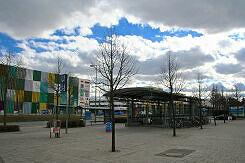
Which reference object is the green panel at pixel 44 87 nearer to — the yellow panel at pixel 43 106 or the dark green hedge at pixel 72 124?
the yellow panel at pixel 43 106

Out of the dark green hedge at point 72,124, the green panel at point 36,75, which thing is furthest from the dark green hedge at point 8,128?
the green panel at point 36,75

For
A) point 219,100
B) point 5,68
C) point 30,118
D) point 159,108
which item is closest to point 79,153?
point 5,68

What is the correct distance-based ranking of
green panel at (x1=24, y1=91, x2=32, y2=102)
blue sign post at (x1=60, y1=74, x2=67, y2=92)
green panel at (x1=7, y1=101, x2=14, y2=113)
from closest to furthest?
1. blue sign post at (x1=60, y1=74, x2=67, y2=92)
2. green panel at (x1=7, y1=101, x2=14, y2=113)
3. green panel at (x1=24, y1=91, x2=32, y2=102)

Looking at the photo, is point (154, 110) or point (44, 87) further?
point (44, 87)

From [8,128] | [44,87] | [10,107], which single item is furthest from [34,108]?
[8,128]

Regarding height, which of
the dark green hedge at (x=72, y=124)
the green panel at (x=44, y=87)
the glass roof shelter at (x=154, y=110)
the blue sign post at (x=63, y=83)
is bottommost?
the dark green hedge at (x=72, y=124)

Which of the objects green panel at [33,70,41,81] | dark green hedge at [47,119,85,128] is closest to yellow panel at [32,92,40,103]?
green panel at [33,70,41,81]

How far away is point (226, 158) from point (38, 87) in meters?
57.3

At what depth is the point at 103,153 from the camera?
30.8 feet

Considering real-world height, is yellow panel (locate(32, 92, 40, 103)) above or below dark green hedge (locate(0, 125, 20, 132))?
above

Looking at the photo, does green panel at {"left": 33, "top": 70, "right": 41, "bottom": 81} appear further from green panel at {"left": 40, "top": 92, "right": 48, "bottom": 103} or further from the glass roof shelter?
the glass roof shelter

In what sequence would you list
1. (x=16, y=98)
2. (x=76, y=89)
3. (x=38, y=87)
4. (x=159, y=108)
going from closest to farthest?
(x=159, y=108) → (x=16, y=98) → (x=38, y=87) → (x=76, y=89)

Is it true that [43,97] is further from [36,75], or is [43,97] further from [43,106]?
[36,75]

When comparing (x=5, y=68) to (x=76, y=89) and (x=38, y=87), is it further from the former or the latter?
(x=76, y=89)
